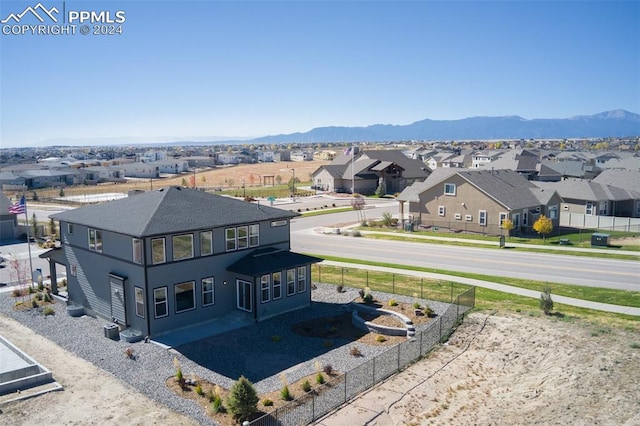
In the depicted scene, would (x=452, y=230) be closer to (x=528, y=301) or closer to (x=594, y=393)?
(x=528, y=301)

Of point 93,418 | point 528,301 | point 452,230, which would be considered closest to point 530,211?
point 452,230

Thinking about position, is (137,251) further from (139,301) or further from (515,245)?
(515,245)

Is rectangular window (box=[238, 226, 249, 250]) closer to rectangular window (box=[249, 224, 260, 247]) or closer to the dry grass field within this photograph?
rectangular window (box=[249, 224, 260, 247])

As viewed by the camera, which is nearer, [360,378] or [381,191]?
[360,378]

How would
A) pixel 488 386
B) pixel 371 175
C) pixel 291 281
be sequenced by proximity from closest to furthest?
pixel 488 386 < pixel 291 281 < pixel 371 175

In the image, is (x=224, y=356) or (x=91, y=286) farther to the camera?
(x=91, y=286)

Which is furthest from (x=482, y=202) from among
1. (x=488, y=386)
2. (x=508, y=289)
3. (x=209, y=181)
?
(x=209, y=181)
